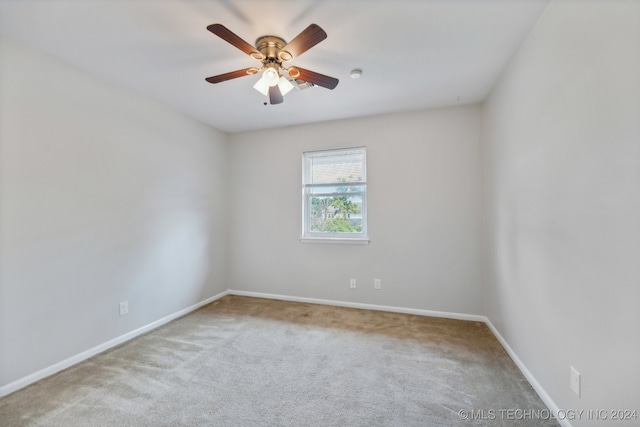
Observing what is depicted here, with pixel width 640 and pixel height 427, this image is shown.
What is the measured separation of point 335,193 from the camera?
363cm

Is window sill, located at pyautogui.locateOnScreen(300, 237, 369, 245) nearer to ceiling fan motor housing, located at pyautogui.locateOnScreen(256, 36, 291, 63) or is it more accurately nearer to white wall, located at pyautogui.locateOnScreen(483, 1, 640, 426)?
white wall, located at pyautogui.locateOnScreen(483, 1, 640, 426)

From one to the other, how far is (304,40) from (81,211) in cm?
230

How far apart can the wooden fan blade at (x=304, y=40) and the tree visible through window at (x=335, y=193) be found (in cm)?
193

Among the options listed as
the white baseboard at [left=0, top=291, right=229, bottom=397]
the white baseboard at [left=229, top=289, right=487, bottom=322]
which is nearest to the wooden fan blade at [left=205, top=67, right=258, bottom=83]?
the white baseboard at [left=0, top=291, right=229, bottom=397]

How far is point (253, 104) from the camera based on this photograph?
3.01 m

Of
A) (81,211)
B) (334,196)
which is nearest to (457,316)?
(334,196)

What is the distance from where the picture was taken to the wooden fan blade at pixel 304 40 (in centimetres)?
144

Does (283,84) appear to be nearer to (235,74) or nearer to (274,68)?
(274,68)

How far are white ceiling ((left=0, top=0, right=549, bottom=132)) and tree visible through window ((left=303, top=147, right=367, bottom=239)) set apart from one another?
0.93 meters

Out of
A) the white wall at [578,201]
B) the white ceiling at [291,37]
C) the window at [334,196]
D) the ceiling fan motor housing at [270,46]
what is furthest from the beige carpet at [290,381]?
the white ceiling at [291,37]

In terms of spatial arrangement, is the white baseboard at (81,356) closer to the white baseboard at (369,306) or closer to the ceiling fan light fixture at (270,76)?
the white baseboard at (369,306)

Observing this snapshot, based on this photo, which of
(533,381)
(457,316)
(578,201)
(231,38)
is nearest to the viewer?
(578,201)

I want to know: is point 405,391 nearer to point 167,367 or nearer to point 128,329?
point 167,367

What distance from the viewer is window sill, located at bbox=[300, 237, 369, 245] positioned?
134 inches
